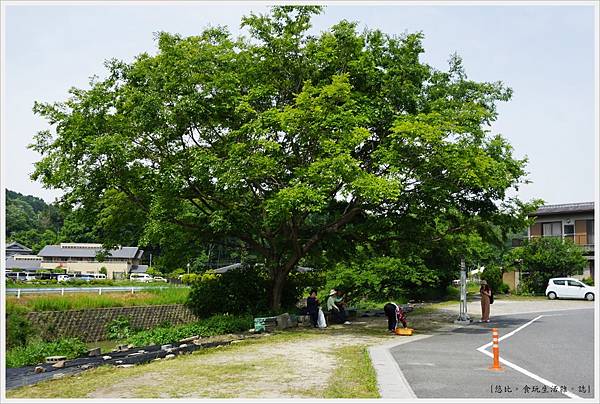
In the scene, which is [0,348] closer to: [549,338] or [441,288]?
[549,338]

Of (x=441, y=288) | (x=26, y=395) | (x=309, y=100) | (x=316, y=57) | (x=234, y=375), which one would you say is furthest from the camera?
(x=441, y=288)

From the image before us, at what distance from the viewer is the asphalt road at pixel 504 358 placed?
909 cm

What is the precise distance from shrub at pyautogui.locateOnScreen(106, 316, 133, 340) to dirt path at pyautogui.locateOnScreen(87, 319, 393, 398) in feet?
31.5

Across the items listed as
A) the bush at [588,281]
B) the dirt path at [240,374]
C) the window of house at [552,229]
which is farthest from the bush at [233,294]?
the window of house at [552,229]

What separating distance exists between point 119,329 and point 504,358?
55.7 ft

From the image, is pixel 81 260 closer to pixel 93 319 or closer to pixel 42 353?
pixel 93 319

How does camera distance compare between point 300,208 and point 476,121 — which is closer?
point 300,208

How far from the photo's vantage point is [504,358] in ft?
41.7

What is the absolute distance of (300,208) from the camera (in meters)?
16.5

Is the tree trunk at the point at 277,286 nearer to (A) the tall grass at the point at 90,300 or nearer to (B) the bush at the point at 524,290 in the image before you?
(A) the tall grass at the point at 90,300

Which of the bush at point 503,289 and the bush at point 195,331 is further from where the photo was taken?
the bush at point 503,289

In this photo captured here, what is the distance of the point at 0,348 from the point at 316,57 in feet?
42.4

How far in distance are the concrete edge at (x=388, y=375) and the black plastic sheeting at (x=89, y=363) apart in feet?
15.3

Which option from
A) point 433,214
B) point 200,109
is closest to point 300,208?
point 200,109
